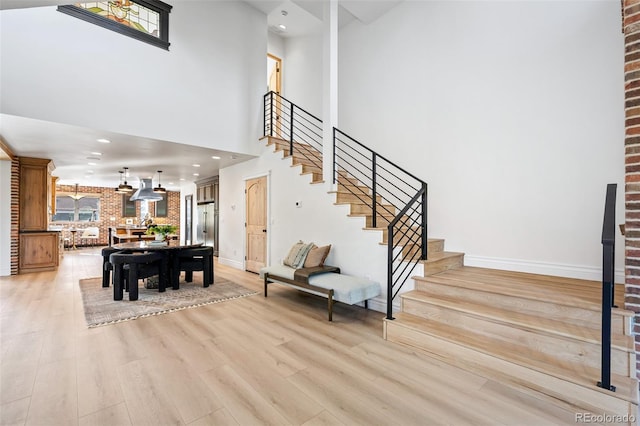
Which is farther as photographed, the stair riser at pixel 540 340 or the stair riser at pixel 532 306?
the stair riser at pixel 532 306

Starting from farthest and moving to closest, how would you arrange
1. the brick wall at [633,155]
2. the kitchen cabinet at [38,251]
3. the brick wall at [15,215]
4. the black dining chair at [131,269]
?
the kitchen cabinet at [38,251] < the brick wall at [15,215] < the black dining chair at [131,269] < the brick wall at [633,155]

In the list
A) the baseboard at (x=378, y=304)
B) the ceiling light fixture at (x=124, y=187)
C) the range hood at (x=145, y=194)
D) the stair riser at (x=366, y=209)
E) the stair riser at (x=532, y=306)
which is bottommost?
the baseboard at (x=378, y=304)

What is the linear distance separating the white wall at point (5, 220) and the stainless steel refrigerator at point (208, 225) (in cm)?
421

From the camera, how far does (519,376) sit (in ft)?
7.40

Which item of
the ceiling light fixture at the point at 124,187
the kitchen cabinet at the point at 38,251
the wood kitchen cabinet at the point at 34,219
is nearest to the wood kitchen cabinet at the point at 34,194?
the wood kitchen cabinet at the point at 34,219

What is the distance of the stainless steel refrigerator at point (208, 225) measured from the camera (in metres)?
8.69

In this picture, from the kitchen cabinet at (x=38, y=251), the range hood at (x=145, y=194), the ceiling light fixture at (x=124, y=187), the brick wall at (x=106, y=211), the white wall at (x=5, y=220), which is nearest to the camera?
the white wall at (x=5, y=220)

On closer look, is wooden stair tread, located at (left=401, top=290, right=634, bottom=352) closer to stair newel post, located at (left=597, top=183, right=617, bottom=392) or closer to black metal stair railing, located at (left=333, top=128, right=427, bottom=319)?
stair newel post, located at (left=597, top=183, right=617, bottom=392)

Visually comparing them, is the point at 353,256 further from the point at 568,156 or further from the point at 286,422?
the point at 568,156

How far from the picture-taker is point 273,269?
4594 millimetres

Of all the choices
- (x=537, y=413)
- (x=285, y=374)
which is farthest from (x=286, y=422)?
(x=537, y=413)

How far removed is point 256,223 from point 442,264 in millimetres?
4012

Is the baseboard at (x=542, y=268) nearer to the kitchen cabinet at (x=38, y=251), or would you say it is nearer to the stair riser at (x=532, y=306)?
the stair riser at (x=532, y=306)

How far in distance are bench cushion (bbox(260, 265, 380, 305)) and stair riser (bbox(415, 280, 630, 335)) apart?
2.26 ft
